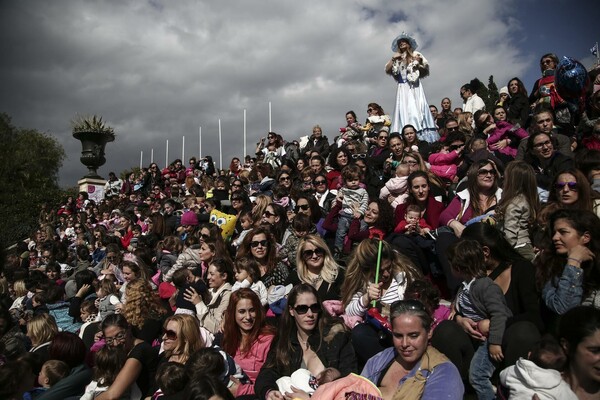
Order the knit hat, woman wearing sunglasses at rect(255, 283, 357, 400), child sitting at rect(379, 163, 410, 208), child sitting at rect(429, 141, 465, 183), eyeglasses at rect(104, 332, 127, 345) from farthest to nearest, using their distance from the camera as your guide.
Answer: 1. the knit hat
2. child sitting at rect(429, 141, 465, 183)
3. child sitting at rect(379, 163, 410, 208)
4. eyeglasses at rect(104, 332, 127, 345)
5. woman wearing sunglasses at rect(255, 283, 357, 400)

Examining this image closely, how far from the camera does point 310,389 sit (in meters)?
3.20

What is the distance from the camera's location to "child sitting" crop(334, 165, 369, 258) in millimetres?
6355

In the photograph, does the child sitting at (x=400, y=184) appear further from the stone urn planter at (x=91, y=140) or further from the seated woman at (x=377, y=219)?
the stone urn planter at (x=91, y=140)

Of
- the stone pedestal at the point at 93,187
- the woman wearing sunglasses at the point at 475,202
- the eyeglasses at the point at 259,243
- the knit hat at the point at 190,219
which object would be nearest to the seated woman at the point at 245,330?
the eyeglasses at the point at 259,243

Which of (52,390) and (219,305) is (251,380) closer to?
(219,305)

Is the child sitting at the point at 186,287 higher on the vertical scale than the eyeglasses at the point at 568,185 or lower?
lower

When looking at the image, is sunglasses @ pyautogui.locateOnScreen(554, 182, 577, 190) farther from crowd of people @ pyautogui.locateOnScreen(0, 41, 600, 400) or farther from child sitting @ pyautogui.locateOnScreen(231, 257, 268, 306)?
child sitting @ pyautogui.locateOnScreen(231, 257, 268, 306)

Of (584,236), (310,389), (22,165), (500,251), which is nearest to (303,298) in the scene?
(310,389)

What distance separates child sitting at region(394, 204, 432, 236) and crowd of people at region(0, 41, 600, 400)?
0.9 inches

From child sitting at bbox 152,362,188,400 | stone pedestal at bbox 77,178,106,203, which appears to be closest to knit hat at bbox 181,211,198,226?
child sitting at bbox 152,362,188,400

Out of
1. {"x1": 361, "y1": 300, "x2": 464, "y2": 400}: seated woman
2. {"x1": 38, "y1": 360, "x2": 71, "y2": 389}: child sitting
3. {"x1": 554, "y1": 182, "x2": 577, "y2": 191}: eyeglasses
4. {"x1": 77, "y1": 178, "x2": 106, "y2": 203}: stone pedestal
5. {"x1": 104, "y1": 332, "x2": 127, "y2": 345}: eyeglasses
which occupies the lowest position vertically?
{"x1": 38, "y1": 360, "x2": 71, "y2": 389}: child sitting

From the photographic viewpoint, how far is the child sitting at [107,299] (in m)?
6.47

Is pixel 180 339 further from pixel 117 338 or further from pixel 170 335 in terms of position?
pixel 117 338

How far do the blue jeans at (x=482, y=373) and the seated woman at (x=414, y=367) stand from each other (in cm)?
45
